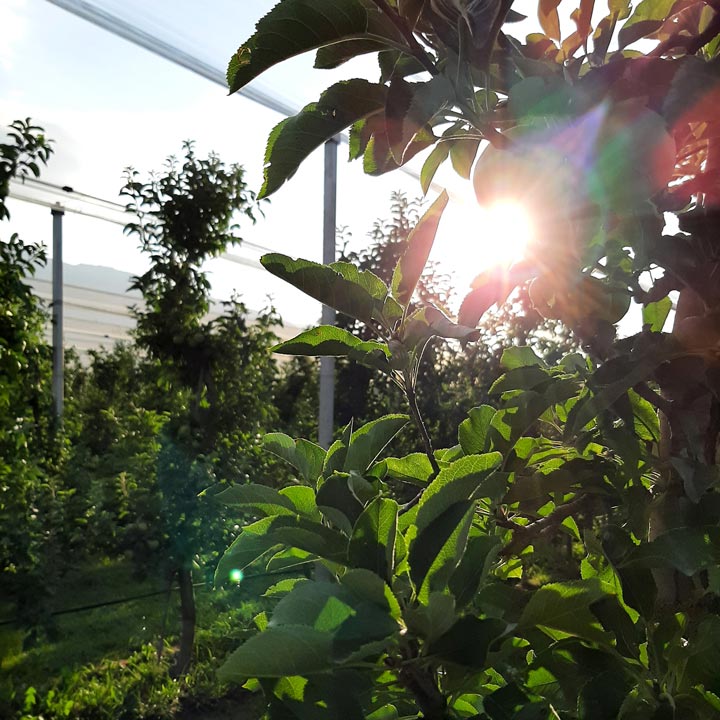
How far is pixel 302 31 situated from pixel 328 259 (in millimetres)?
5171

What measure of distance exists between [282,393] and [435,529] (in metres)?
9.40

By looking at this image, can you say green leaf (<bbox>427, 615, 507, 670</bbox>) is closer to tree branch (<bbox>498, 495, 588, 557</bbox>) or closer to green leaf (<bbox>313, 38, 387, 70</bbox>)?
tree branch (<bbox>498, 495, 588, 557</bbox>)

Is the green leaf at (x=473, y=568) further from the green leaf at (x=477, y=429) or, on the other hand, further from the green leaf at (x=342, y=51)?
the green leaf at (x=342, y=51)

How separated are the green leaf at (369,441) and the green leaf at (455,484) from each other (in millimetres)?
145

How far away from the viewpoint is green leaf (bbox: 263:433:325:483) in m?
0.73

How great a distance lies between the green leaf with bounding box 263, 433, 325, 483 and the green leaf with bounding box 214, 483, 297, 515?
0.08 m

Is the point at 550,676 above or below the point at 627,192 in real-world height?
below

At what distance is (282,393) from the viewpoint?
9.83 meters

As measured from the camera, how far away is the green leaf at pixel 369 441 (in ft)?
2.25

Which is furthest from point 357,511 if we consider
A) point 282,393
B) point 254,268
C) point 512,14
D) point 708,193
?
point 254,268

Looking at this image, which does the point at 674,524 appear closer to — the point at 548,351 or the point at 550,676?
the point at 550,676

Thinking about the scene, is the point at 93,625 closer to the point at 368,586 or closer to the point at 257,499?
the point at 257,499

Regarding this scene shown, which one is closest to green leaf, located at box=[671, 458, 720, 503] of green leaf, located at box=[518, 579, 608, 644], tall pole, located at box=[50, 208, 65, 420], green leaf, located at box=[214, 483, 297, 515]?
green leaf, located at box=[518, 579, 608, 644]

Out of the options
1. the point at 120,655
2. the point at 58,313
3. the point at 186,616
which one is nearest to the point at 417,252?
the point at 186,616
